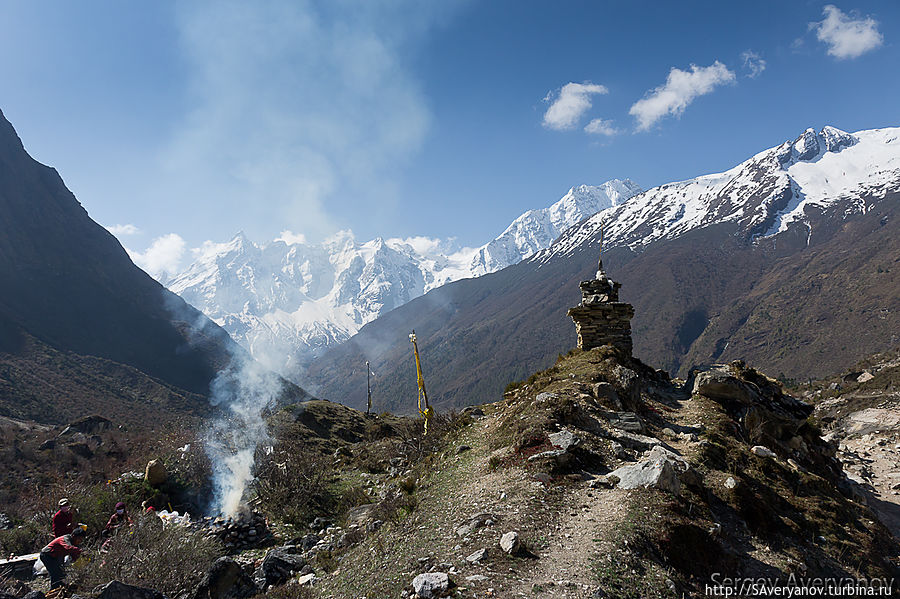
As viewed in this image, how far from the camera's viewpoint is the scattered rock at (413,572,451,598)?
592 centimetres

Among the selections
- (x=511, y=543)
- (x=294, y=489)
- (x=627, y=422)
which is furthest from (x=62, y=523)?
(x=627, y=422)

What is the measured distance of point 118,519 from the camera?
42.2ft

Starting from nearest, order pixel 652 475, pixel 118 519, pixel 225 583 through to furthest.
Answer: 1. pixel 652 475
2. pixel 225 583
3. pixel 118 519

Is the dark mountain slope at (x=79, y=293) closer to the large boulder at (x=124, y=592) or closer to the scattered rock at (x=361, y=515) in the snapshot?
the scattered rock at (x=361, y=515)

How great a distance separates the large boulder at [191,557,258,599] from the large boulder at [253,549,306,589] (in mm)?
267

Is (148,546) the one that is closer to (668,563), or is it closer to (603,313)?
(668,563)

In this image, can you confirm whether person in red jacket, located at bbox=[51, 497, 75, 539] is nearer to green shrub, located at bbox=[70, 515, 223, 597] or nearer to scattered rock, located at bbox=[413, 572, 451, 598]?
green shrub, located at bbox=[70, 515, 223, 597]

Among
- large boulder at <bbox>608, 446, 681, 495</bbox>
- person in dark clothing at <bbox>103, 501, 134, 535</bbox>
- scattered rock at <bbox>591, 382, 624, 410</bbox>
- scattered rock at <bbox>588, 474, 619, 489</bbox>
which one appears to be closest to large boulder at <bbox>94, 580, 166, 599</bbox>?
person in dark clothing at <bbox>103, 501, 134, 535</bbox>

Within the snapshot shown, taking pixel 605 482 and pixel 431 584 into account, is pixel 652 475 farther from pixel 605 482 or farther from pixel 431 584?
pixel 431 584

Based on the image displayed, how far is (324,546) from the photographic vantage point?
10680 mm

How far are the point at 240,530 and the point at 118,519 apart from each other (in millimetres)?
3559

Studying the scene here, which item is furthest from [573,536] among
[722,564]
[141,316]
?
[141,316]

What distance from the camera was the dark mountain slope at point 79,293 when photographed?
307ft

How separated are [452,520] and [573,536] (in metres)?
2.30
